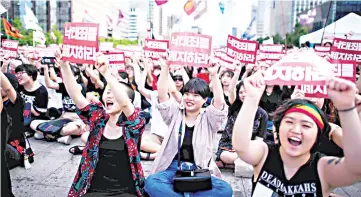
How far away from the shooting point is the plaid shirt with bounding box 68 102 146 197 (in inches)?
134

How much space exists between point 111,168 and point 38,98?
3.67 metres

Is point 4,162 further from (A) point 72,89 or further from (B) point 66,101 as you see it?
(B) point 66,101

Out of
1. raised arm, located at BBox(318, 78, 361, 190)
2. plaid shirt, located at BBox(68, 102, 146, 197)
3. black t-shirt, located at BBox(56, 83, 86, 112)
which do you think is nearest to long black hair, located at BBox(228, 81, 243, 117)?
plaid shirt, located at BBox(68, 102, 146, 197)

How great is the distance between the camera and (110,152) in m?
3.42

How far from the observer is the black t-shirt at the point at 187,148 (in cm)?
386

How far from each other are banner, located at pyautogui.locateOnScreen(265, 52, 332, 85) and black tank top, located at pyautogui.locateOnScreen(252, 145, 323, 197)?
442 millimetres

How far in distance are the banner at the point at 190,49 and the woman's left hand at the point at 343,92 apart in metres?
2.38


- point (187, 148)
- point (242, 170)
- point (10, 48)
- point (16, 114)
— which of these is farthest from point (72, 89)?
point (10, 48)

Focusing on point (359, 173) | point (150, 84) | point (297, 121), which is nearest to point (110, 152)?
point (297, 121)

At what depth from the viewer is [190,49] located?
4.39 metres

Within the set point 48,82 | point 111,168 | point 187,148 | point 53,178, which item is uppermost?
point 48,82

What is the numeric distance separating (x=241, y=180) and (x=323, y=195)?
291cm

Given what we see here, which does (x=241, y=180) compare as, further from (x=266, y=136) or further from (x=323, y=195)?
(x=323, y=195)

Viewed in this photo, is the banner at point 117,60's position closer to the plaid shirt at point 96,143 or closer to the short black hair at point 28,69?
the short black hair at point 28,69
